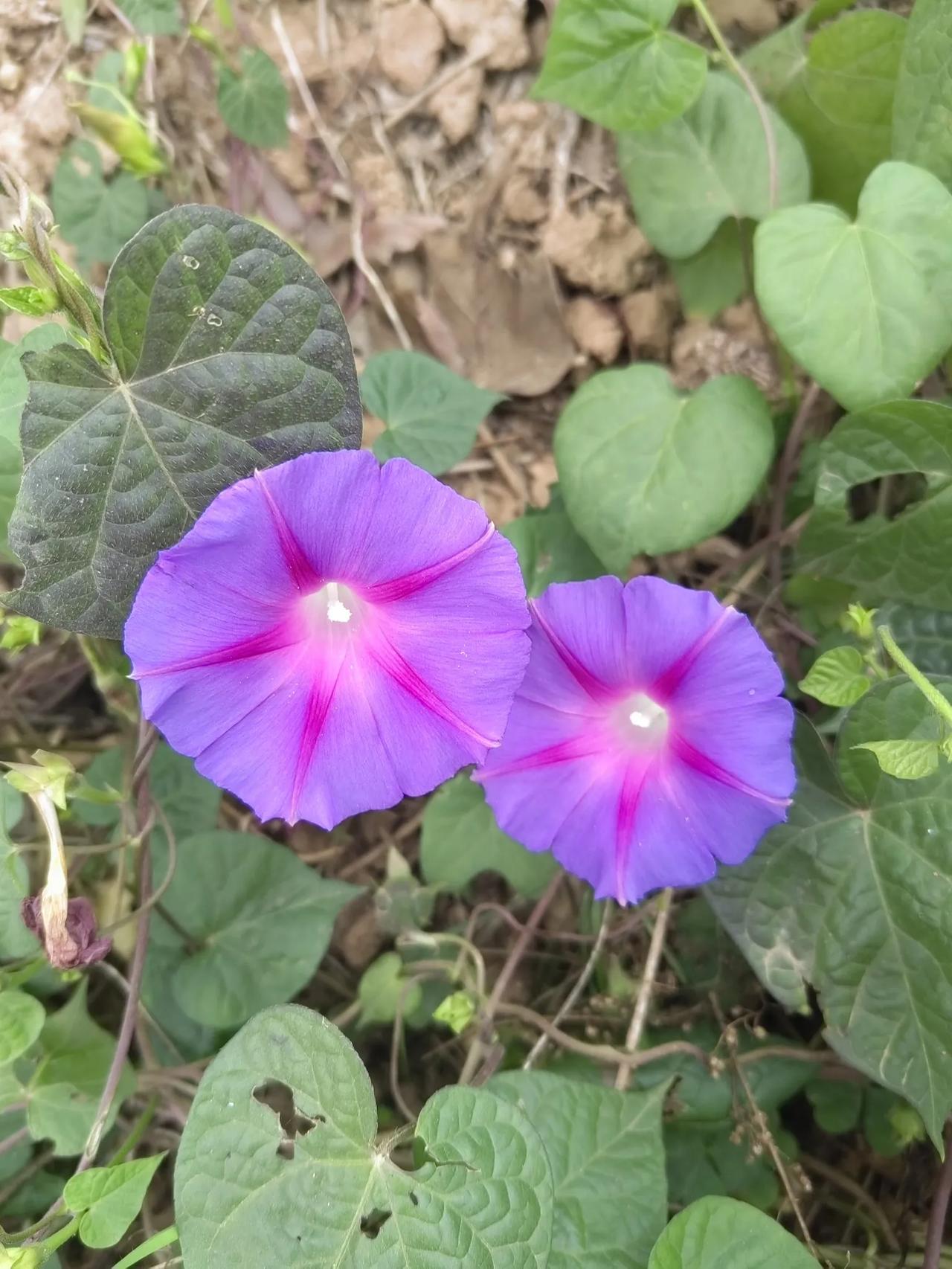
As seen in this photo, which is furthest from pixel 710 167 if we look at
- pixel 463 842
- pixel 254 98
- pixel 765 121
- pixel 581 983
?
pixel 581 983

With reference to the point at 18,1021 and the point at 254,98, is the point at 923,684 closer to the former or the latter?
the point at 18,1021

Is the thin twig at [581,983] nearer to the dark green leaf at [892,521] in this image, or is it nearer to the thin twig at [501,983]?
the thin twig at [501,983]

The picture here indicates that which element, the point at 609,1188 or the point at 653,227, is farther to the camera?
the point at 653,227

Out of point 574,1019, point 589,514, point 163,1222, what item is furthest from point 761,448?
point 163,1222

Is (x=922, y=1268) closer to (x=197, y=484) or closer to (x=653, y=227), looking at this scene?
(x=197, y=484)

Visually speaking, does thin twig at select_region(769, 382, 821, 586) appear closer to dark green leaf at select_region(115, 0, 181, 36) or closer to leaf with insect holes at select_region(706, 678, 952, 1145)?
leaf with insect holes at select_region(706, 678, 952, 1145)

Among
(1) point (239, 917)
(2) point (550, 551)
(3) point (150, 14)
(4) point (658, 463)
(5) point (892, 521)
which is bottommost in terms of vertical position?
(1) point (239, 917)
